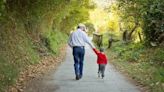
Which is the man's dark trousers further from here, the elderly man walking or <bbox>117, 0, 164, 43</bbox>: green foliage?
<bbox>117, 0, 164, 43</bbox>: green foliage

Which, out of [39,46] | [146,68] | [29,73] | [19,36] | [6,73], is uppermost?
[19,36]

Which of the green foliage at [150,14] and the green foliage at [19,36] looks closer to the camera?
Answer: the green foliage at [19,36]

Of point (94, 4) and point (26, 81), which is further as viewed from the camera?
point (94, 4)

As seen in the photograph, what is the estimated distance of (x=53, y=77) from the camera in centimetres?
1359

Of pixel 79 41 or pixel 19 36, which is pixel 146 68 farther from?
pixel 19 36

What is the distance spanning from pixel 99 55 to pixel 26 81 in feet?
8.36

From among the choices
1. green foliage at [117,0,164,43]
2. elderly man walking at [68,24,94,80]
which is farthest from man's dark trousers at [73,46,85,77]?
green foliage at [117,0,164,43]

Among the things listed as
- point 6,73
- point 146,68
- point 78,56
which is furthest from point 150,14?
point 6,73

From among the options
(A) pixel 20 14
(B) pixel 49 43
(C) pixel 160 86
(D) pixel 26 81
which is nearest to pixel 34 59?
(A) pixel 20 14

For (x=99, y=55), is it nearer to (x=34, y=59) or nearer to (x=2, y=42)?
(x=2, y=42)

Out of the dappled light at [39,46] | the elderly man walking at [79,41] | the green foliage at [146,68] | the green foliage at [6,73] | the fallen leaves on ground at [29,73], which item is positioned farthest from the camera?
the elderly man walking at [79,41]

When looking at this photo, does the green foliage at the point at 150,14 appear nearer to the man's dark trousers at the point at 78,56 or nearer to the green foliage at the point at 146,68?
the green foliage at the point at 146,68

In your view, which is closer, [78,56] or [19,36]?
[78,56]

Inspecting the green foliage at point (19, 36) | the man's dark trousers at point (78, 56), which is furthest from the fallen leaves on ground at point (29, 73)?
the man's dark trousers at point (78, 56)
